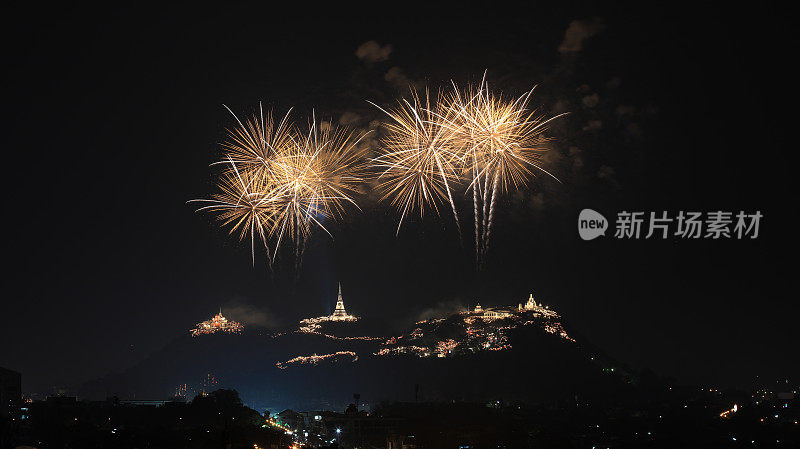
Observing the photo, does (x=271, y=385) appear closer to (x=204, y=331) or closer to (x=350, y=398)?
(x=350, y=398)

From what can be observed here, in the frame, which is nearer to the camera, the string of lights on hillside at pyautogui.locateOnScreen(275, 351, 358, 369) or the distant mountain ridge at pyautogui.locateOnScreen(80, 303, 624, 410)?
the distant mountain ridge at pyautogui.locateOnScreen(80, 303, 624, 410)

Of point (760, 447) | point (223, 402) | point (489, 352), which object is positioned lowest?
point (760, 447)

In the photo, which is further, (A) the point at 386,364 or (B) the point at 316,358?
(B) the point at 316,358

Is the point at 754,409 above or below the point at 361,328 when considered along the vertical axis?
below

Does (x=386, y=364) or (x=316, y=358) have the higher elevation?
(x=316, y=358)

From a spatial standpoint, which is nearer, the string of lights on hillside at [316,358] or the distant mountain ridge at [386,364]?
the distant mountain ridge at [386,364]

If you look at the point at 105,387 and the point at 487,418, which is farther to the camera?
the point at 105,387

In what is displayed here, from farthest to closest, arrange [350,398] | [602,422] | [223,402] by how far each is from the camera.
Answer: [350,398] → [602,422] → [223,402]

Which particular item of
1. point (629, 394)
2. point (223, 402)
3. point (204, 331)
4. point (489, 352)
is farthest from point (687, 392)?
point (204, 331)

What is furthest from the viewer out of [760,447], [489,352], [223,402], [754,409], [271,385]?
[489,352]

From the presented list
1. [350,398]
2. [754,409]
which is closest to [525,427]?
[754,409]
